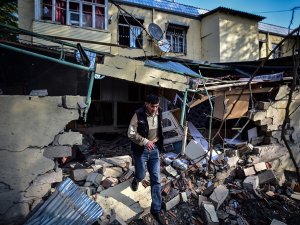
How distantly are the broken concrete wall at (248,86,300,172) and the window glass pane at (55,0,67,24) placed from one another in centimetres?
926

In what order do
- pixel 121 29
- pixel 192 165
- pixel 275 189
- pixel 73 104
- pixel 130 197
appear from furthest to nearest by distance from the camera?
pixel 121 29 < pixel 275 189 < pixel 192 165 < pixel 130 197 < pixel 73 104

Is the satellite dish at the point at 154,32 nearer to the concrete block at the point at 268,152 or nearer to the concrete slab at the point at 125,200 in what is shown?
the concrete block at the point at 268,152

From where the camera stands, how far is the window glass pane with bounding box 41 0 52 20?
427 inches

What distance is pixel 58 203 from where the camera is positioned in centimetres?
411

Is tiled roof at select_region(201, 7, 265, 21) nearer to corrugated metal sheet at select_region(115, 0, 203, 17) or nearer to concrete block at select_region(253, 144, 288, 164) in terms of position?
corrugated metal sheet at select_region(115, 0, 203, 17)

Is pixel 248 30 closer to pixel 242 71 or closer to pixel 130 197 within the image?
pixel 242 71

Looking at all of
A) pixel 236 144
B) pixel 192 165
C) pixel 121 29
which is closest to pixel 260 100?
pixel 236 144

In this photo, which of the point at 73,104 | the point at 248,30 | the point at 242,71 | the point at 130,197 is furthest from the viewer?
the point at 248,30

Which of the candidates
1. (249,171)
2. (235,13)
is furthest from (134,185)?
(235,13)

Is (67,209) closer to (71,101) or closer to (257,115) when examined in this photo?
(71,101)

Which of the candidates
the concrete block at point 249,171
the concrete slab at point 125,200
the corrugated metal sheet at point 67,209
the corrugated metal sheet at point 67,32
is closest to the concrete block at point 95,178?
the concrete slab at point 125,200

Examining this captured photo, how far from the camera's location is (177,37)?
15.3 m

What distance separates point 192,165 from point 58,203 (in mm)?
3084

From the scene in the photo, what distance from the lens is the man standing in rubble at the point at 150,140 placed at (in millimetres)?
4184
